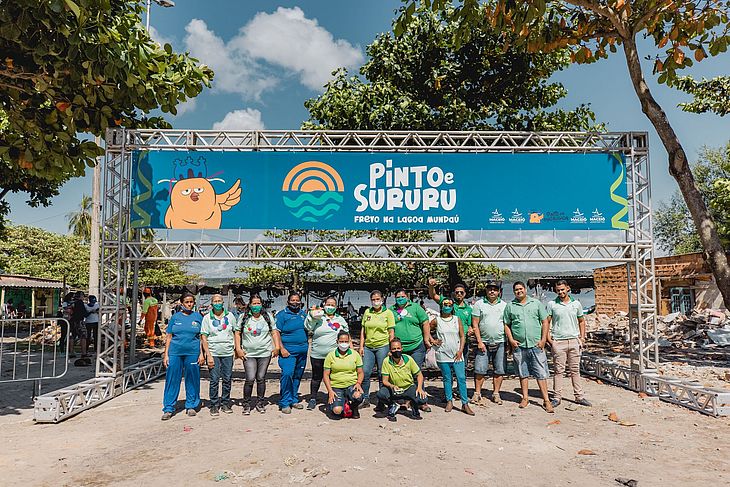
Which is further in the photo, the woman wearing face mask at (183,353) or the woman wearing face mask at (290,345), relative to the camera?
the woman wearing face mask at (290,345)

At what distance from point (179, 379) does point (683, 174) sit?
9.82 metres

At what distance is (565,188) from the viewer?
9758mm

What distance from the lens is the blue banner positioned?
9656 mm

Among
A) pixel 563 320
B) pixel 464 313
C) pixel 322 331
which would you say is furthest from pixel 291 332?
pixel 563 320

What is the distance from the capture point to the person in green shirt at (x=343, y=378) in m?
7.36

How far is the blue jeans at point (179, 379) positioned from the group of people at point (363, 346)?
1cm

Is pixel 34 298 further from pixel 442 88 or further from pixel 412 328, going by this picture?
pixel 412 328

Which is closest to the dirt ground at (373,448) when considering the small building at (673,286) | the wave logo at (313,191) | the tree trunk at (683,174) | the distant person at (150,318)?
the tree trunk at (683,174)

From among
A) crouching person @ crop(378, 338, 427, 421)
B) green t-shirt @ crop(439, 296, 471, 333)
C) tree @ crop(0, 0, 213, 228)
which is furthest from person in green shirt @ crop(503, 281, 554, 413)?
tree @ crop(0, 0, 213, 228)

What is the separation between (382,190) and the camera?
971 cm

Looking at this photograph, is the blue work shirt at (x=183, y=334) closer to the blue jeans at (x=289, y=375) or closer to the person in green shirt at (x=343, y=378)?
the blue jeans at (x=289, y=375)

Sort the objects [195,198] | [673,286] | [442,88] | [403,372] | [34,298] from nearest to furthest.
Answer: [403,372], [195,198], [442,88], [673,286], [34,298]

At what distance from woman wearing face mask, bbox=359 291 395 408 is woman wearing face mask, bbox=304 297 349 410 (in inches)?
15.1

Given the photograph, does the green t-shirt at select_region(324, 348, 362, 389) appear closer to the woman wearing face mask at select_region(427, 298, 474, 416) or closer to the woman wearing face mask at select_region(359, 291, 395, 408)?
the woman wearing face mask at select_region(359, 291, 395, 408)
